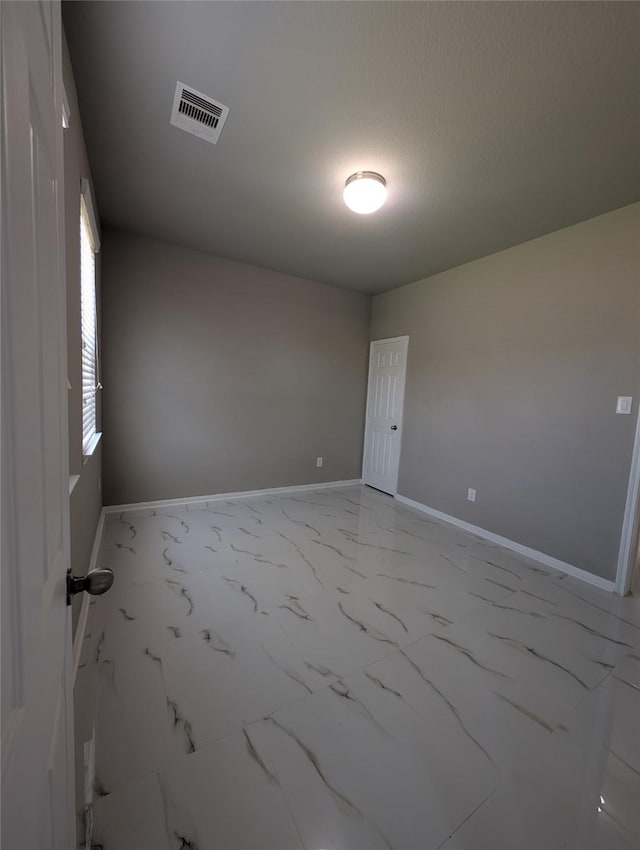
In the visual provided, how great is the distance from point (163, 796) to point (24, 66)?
5.81 ft

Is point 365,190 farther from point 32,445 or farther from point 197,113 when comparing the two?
point 32,445

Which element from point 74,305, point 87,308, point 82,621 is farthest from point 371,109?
point 82,621

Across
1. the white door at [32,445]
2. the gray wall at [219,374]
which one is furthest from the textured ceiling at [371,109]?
the white door at [32,445]

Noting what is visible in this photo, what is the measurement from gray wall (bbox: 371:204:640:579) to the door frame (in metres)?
0.04

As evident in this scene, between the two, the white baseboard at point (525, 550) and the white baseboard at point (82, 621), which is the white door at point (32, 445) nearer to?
the white baseboard at point (82, 621)

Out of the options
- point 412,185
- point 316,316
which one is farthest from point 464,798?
point 316,316

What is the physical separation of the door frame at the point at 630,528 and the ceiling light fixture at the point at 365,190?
223 centimetres

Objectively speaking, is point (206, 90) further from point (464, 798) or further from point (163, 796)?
point (464, 798)

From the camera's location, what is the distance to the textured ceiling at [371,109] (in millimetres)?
1327

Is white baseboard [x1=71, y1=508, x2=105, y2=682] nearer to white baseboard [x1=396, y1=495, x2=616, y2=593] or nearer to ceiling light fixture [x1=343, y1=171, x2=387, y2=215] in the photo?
ceiling light fixture [x1=343, y1=171, x2=387, y2=215]

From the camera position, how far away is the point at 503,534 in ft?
10.2

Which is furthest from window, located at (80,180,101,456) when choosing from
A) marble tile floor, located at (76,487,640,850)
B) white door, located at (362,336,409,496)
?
white door, located at (362,336,409,496)

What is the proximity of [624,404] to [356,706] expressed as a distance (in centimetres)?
257

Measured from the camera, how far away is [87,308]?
2.20 metres
